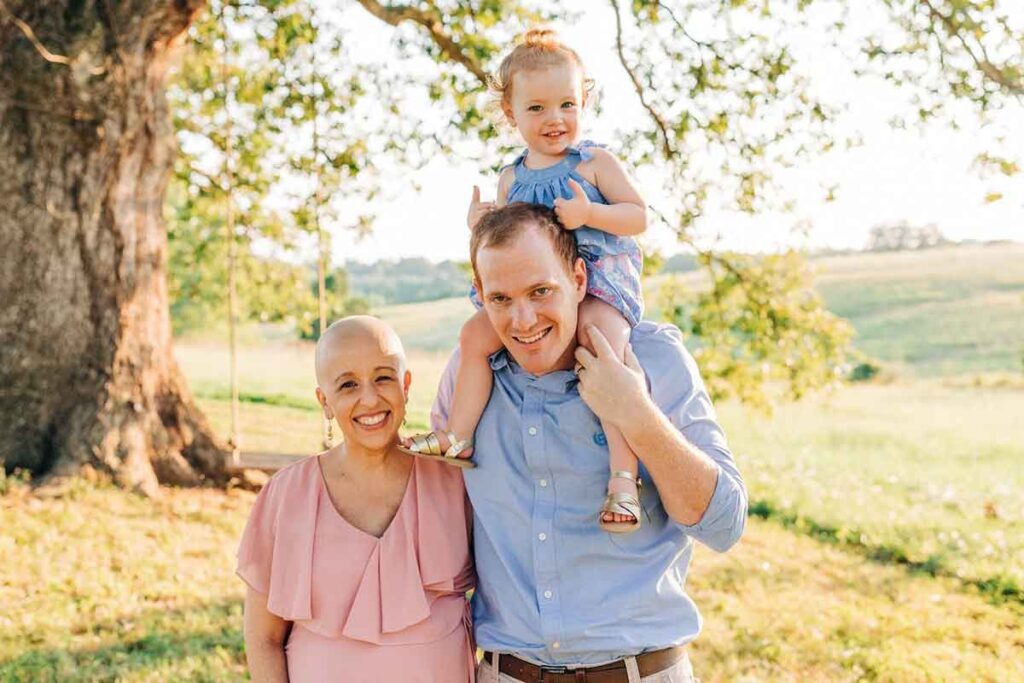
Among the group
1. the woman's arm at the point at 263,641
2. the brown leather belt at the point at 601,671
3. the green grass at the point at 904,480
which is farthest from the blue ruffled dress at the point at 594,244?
the green grass at the point at 904,480

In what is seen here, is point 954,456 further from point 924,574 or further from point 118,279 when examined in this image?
point 118,279

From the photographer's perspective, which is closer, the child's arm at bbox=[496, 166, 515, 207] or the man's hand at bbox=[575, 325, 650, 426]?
the man's hand at bbox=[575, 325, 650, 426]

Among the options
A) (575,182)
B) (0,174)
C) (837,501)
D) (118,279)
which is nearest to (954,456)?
(837,501)

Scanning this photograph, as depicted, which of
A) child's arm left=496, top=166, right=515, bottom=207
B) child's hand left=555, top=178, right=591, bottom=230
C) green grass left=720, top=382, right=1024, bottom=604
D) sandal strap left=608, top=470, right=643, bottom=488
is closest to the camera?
sandal strap left=608, top=470, right=643, bottom=488

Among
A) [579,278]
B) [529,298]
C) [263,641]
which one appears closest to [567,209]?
[579,278]

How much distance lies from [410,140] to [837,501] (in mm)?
5770

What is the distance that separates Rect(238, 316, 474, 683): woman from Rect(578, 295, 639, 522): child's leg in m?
0.44

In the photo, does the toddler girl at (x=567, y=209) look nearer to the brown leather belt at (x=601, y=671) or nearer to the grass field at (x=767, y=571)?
the brown leather belt at (x=601, y=671)

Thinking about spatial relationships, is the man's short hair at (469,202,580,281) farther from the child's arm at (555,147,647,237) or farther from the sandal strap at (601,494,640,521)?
the sandal strap at (601,494,640,521)

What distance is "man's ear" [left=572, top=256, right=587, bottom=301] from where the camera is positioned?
2.57 metres

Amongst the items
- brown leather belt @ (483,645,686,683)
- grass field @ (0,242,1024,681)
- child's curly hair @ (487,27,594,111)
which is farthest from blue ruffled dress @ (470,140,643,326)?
grass field @ (0,242,1024,681)

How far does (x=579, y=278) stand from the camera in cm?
261

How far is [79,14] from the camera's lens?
7.74 m

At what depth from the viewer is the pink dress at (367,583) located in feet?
8.21
